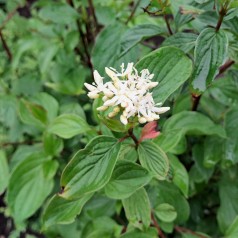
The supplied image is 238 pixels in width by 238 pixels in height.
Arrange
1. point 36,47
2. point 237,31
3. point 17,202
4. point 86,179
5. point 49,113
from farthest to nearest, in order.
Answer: point 36,47
point 49,113
point 17,202
point 237,31
point 86,179

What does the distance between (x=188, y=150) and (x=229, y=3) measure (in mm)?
564

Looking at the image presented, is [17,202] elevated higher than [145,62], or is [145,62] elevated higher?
[145,62]

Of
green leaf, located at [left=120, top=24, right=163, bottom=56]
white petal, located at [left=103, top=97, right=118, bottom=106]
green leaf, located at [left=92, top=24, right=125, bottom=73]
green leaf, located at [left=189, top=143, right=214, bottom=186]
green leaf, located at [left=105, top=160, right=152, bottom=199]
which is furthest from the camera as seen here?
green leaf, located at [left=189, top=143, right=214, bottom=186]

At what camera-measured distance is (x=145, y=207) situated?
79cm

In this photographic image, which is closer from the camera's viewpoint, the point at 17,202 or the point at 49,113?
the point at 17,202

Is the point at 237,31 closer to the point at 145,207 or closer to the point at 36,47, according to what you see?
the point at 145,207

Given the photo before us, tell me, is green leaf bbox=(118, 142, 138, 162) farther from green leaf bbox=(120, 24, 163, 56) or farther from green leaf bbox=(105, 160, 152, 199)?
green leaf bbox=(120, 24, 163, 56)

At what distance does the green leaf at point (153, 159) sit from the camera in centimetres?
67

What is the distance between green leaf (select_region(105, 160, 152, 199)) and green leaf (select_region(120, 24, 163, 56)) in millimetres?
230

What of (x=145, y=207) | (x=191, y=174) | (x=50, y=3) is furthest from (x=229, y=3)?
(x=50, y=3)

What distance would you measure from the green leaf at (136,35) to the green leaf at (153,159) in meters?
0.21

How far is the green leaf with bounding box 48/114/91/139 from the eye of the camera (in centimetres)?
88

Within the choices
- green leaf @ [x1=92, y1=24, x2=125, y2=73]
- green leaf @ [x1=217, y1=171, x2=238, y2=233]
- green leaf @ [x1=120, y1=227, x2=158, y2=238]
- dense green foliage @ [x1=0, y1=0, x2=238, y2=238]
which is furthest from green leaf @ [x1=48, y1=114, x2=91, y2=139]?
green leaf @ [x1=217, y1=171, x2=238, y2=233]

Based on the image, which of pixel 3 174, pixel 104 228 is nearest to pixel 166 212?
pixel 104 228
